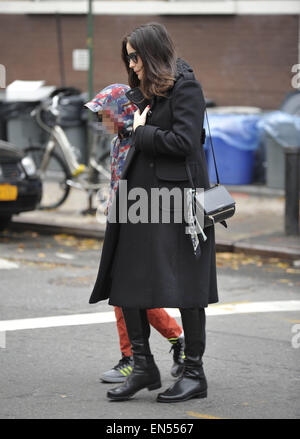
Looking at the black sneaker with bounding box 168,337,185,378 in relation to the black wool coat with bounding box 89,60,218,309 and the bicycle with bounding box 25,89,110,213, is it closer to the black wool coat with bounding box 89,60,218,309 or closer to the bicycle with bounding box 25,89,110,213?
the black wool coat with bounding box 89,60,218,309

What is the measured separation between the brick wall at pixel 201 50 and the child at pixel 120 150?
9702 millimetres

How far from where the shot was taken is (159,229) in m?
4.92

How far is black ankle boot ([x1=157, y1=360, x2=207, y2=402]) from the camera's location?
5039 millimetres

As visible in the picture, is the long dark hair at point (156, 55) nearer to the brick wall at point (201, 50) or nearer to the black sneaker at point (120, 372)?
the black sneaker at point (120, 372)

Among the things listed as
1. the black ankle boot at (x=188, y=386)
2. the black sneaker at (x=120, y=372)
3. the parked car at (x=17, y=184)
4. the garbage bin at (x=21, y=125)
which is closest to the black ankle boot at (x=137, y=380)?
the black ankle boot at (x=188, y=386)

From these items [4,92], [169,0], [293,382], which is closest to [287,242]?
[293,382]

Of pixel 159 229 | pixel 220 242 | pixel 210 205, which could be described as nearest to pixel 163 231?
pixel 159 229

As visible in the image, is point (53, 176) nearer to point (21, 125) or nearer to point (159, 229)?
point (21, 125)

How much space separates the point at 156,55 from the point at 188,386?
181 cm

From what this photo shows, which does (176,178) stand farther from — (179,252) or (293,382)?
(293,382)

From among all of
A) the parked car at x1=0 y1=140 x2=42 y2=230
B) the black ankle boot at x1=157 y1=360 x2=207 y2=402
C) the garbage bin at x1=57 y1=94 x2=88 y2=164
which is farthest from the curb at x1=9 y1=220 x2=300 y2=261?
the black ankle boot at x1=157 y1=360 x2=207 y2=402

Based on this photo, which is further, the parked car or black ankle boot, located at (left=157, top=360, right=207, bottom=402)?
the parked car

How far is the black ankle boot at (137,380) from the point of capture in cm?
507

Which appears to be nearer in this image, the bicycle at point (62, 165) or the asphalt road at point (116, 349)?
the asphalt road at point (116, 349)
